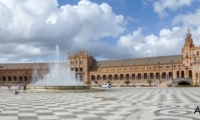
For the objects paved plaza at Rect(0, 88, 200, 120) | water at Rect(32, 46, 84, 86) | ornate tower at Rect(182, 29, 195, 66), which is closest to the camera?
paved plaza at Rect(0, 88, 200, 120)

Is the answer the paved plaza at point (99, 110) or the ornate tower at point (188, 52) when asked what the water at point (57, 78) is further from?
the ornate tower at point (188, 52)

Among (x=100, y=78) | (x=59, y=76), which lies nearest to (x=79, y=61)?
(x=100, y=78)

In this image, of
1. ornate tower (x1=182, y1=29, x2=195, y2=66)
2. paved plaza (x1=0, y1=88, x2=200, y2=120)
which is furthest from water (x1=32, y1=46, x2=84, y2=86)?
ornate tower (x1=182, y1=29, x2=195, y2=66)

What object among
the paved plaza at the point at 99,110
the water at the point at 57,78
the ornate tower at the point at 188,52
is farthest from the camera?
the ornate tower at the point at 188,52

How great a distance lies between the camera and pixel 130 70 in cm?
13062

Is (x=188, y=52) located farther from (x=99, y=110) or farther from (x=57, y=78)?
(x=99, y=110)

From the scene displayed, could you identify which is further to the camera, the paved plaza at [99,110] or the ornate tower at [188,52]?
the ornate tower at [188,52]

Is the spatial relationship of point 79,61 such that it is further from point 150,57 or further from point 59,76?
point 59,76

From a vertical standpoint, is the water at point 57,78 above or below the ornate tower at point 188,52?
below

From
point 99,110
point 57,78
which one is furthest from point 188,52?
point 99,110

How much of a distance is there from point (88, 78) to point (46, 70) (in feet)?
94.3

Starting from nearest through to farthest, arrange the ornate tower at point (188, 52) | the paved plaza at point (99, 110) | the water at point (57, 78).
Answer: the paved plaza at point (99, 110)
the water at point (57, 78)
the ornate tower at point (188, 52)

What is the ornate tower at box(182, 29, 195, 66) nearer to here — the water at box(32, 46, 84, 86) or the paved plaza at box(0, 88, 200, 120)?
the water at box(32, 46, 84, 86)

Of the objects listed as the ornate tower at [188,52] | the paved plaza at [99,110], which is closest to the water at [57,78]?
the paved plaza at [99,110]
